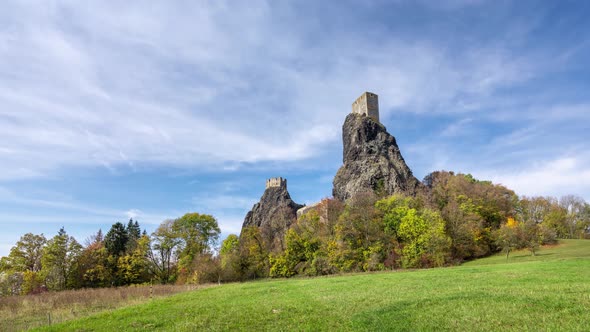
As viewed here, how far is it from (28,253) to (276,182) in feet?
267

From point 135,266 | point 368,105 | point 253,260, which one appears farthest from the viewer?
point 368,105

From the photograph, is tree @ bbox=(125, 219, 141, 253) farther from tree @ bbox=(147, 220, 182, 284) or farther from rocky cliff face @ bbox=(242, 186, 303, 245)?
rocky cliff face @ bbox=(242, 186, 303, 245)

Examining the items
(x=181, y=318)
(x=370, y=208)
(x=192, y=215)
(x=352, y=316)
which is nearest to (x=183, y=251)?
(x=192, y=215)

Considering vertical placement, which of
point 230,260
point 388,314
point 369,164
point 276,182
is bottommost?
point 230,260

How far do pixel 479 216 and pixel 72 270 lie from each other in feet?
258

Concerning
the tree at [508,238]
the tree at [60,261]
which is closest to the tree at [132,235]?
the tree at [60,261]

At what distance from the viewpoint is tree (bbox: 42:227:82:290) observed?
55844 millimetres

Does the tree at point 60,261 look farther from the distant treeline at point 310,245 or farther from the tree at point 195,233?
the tree at point 195,233

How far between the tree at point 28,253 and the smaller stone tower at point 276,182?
257ft

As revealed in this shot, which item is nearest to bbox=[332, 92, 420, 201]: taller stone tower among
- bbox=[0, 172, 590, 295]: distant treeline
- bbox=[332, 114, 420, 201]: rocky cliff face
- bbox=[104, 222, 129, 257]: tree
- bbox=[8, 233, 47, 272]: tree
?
bbox=[332, 114, 420, 201]: rocky cliff face

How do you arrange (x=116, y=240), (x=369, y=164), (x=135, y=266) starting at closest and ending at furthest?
(x=135, y=266) < (x=116, y=240) < (x=369, y=164)

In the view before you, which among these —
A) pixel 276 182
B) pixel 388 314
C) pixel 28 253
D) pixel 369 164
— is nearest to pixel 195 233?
pixel 28 253

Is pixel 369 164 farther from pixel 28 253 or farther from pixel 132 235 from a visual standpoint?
pixel 28 253

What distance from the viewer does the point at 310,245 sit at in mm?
60000
